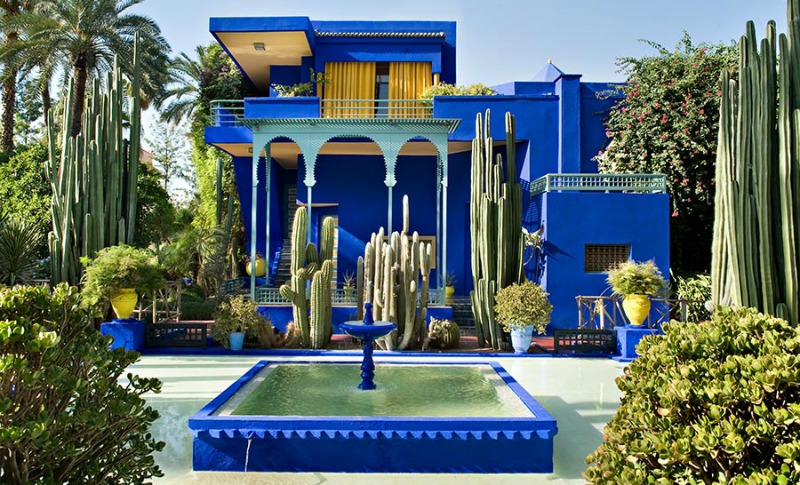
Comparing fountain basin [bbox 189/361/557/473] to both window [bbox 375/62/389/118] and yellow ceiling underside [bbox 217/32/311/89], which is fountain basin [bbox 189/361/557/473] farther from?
window [bbox 375/62/389/118]

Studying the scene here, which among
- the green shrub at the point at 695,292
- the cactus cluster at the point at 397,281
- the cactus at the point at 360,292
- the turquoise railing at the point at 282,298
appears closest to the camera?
the cactus cluster at the point at 397,281

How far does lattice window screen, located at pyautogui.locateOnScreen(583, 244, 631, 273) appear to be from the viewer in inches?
525

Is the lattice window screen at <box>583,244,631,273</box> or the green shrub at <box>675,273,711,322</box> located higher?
the lattice window screen at <box>583,244,631,273</box>

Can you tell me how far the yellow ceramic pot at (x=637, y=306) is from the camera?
11.0 meters

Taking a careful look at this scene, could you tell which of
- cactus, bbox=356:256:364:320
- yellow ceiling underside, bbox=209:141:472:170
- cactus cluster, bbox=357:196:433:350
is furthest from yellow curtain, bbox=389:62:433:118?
cactus cluster, bbox=357:196:433:350

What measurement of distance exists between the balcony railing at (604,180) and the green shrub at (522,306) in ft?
10.2

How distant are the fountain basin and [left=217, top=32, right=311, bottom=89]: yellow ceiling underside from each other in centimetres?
1304

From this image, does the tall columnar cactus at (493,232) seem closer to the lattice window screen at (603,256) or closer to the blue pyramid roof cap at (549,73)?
the lattice window screen at (603,256)

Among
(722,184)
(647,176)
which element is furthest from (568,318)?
(722,184)

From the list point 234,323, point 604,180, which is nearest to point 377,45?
point 604,180

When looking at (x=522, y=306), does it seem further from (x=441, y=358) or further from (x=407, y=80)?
(x=407, y=80)

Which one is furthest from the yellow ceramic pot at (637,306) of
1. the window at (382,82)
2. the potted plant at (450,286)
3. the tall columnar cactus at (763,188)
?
the window at (382,82)

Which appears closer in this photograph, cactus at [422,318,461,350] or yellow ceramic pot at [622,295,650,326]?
yellow ceramic pot at [622,295,650,326]

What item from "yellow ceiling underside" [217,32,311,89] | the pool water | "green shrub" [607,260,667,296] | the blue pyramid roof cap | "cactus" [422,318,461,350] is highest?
"yellow ceiling underside" [217,32,311,89]
